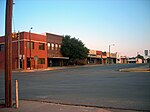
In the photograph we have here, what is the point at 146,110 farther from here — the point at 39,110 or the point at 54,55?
the point at 54,55

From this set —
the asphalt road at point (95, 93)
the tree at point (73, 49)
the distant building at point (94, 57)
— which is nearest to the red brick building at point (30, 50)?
the tree at point (73, 49)

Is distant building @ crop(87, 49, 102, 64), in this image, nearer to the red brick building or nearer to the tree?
the tree

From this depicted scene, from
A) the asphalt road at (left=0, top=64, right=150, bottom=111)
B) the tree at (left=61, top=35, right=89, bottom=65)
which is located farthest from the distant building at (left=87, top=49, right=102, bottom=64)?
the asphalt road at (left=0, top=64, right=150, bottom=111)

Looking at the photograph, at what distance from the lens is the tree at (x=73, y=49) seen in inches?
2682

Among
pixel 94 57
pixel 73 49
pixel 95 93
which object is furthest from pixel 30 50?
pixel 94 57

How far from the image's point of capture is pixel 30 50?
167 feet

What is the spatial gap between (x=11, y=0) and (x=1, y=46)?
47.1m

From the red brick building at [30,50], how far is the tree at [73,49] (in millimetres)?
5928

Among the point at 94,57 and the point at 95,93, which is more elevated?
the point at 94,57

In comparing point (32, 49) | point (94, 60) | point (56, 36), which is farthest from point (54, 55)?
point (94, 60)

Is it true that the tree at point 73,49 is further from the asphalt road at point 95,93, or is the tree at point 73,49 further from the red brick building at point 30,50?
the asphalt road at point 95,93

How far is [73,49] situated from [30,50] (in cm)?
2127

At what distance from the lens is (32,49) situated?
51.8 meters

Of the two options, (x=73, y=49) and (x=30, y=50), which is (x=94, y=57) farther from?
(x=30, y=50)
